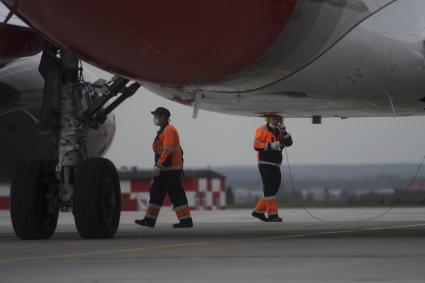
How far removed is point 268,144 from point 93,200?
18.7 feet

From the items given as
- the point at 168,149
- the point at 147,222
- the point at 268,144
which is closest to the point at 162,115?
the point at 168,149

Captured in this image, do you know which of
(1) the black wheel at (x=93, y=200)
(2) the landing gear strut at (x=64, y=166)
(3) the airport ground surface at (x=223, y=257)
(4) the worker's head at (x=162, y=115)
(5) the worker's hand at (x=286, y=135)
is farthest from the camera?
(5) the worker's hand at (x=286, y=135)

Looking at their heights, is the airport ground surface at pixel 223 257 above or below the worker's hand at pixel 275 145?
below

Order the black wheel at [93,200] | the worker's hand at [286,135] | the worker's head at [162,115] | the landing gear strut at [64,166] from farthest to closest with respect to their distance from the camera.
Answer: the worker's hand at [286,135] < the worker's head at [162,115] < the landing gear strut at [64,166] < the black wheel at [93,200]

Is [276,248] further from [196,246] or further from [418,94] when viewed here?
[418,94]

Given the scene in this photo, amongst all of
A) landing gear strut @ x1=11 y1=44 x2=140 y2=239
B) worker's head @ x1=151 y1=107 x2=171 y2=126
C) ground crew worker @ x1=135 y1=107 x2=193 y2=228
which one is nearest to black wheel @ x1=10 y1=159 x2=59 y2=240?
landing gear strut @ x1=11 y1=44 x2=140 y2=239

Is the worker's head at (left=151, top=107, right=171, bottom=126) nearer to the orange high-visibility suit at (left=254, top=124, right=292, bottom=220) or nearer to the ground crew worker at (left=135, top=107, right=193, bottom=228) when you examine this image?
the ground crew worker at (left=135, top=107, right=193, bottom=228)

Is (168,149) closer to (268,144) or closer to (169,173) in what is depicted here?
(169,173)

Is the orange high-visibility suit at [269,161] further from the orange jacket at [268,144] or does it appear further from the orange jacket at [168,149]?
the orange jacket at [168,149]

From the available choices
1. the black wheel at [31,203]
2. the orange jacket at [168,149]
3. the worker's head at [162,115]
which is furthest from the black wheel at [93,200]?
the worker's head at [162,115]

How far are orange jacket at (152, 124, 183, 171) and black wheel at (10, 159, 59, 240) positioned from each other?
2.71 meters

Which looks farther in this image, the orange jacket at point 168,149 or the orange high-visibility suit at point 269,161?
the orange high-visibility suit at point 269,161

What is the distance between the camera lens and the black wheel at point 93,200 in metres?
12.6

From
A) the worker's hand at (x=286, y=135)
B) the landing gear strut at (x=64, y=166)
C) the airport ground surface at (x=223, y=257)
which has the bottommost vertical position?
the airport ground surface at (x=223, y=257)
